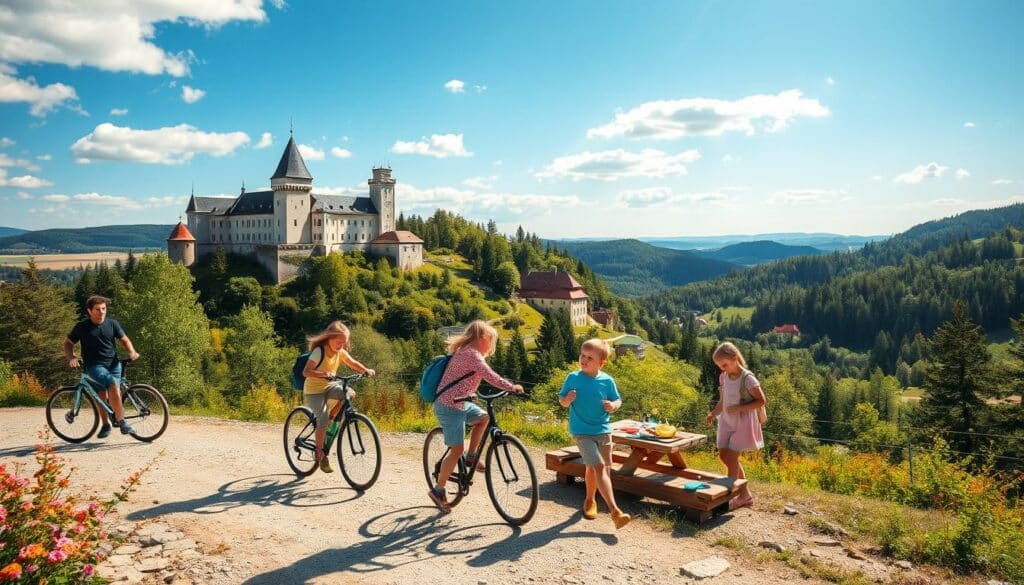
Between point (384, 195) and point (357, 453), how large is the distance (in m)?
102

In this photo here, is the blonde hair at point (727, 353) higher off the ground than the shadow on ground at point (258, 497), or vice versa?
the blonde hair at point (727, 353)

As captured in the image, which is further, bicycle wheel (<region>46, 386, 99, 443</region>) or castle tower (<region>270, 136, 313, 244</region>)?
castle tower (<region>270, 136, 313, 244</region>)

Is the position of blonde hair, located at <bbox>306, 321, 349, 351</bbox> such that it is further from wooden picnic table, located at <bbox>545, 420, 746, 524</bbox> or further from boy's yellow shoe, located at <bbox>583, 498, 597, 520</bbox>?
boy's yellow shoe, located at <bbox>583, 498, 597, 520</bbox>

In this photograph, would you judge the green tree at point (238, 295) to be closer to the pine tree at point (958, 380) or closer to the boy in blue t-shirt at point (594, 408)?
the pine tree at point (958, 380)

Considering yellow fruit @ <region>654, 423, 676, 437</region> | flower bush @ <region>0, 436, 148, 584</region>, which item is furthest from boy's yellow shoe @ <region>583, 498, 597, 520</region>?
flower bush @ <region>0, 436, 148, 584</region>

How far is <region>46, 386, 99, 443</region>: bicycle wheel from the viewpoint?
10.9 meters

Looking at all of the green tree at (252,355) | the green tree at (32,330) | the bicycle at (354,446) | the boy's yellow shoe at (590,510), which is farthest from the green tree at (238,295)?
the boy's yellow shoe at (590,510)

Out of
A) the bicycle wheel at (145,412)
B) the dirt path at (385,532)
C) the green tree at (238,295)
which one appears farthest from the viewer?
the green tree at (238,295)

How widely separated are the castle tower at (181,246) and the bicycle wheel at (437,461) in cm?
9269

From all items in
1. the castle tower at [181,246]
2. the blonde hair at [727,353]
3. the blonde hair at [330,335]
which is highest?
the castle tower at [181,246]

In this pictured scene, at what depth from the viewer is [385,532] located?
736 centimetres

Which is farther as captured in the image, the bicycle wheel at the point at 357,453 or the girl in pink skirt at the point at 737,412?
the bicycle wheel at the point at 357,453

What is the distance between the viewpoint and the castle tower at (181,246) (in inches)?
3532

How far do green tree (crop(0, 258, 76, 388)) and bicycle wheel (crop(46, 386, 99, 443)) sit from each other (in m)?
31.2
